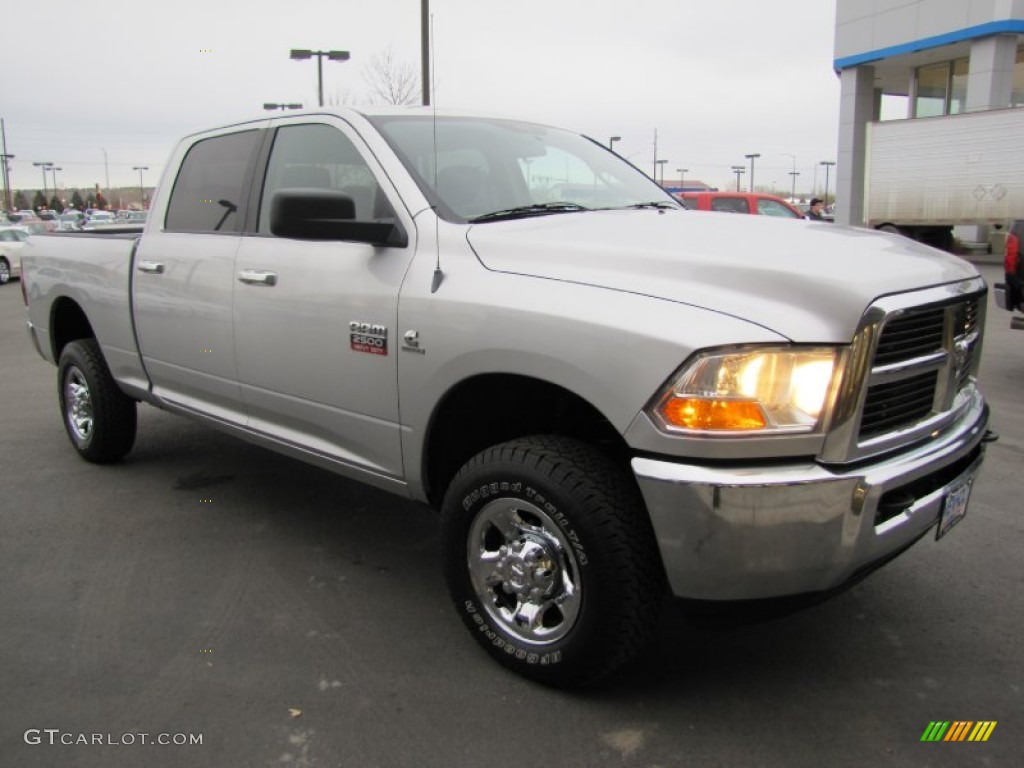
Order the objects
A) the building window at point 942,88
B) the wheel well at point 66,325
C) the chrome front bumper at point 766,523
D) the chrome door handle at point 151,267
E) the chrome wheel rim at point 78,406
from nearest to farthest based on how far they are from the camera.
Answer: the chrome front bumper at point 766,523 → the chrome door handle at point 151,267 → the chrome wheel rim at point 78,406 → the wheel well at point 66,325 → the building window at point 942,88

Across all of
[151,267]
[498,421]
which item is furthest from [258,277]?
[498,421]

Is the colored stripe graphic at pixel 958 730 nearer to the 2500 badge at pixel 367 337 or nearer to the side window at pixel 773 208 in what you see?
the 2500 badge at pixel 367 337

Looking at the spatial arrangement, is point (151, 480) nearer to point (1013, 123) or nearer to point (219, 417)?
point (219, 417)

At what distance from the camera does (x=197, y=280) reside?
13.4 feet

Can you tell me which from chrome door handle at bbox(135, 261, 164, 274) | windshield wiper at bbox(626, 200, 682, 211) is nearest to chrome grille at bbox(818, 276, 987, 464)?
windshield wiper at bbox(626, 200, 682, 211)

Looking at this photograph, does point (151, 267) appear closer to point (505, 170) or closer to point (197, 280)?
point (197, 280)

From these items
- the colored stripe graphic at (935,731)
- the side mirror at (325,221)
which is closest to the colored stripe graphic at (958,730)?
the colored stripe graphic at (935,731)

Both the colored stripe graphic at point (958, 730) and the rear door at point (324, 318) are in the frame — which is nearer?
the colored stripe graphic at point (958, 730)

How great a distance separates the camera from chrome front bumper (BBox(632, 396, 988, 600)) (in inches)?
87.9

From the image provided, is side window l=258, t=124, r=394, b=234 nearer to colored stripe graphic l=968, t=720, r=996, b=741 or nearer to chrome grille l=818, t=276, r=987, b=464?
chrome grille l=818, t=276, r=987, b=464

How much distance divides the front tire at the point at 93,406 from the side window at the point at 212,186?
3.73 ft

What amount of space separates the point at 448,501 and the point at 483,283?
0.75 m

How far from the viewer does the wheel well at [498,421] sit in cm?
282

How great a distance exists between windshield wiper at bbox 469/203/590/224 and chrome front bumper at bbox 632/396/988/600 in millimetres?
1257
